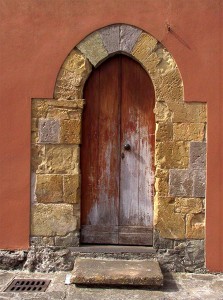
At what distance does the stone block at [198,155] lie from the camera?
15.4 feet

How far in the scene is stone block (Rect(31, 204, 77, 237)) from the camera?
4.77 m

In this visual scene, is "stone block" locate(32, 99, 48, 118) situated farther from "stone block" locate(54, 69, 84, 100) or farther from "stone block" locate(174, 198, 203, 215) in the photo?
"stone block" locate(174, 198, 203, 215)

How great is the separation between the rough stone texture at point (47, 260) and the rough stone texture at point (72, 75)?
1736 millimetres

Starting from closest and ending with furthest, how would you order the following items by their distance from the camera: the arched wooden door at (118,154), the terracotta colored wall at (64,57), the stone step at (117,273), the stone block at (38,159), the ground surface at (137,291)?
the ground surface at (137,291)
the stone step at (117,273)
the terracotta colored wall at (64,57)
the stone block at (38,159)
the arched wooden door at (118,154)

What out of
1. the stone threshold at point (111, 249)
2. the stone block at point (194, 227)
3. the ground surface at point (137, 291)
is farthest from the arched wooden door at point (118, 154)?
the ground surface at point (137, 291)

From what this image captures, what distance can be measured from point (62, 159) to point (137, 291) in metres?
1.63

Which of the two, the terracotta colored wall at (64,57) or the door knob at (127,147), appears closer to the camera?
the terracotta colored wall at (64,57)

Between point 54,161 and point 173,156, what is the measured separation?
4.37 ft

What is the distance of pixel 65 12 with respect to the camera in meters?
4.73

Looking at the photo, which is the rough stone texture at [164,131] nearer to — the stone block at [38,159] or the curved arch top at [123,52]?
the curved arch top at [123,52]

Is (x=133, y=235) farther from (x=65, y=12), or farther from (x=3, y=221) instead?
(x=65, y=12)

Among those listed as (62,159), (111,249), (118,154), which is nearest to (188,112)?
(118,154)

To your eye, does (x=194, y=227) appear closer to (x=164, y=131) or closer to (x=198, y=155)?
(x=198, y=155)

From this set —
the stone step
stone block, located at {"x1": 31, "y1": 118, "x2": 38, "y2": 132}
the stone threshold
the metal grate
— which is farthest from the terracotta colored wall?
the stone step
